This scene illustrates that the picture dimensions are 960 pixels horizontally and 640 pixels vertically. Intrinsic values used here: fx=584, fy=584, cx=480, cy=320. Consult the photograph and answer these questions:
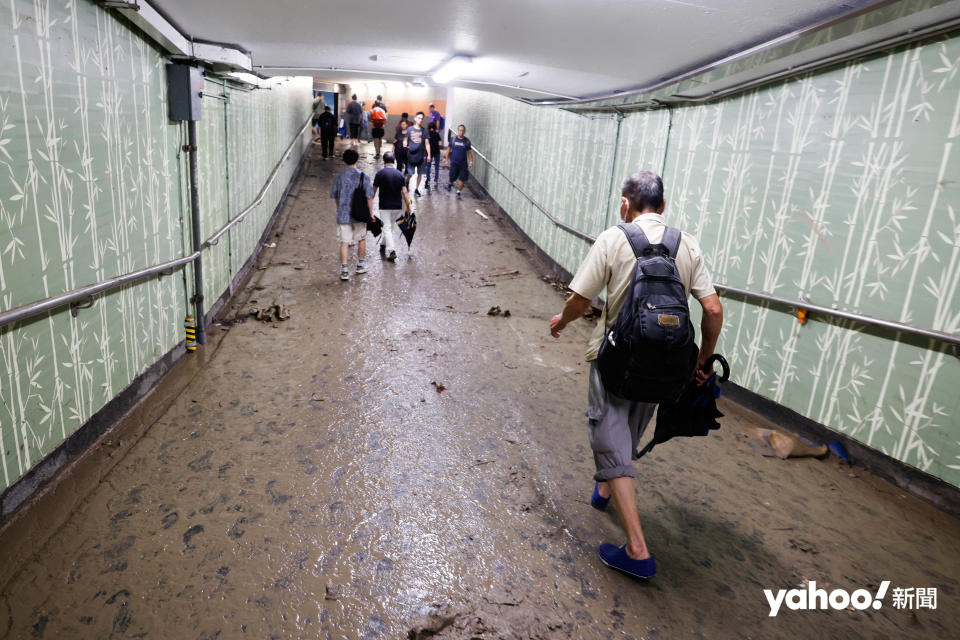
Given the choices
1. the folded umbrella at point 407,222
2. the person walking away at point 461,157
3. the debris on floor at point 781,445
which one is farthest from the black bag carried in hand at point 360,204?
the person walking away at point 461,157

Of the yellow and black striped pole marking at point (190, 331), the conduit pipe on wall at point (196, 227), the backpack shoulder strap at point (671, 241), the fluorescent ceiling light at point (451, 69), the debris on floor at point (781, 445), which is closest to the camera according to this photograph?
the backpack shoulder strap at point (671, 241)

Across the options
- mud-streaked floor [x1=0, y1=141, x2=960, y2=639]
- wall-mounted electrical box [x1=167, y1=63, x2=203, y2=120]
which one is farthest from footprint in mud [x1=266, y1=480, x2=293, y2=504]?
wall-mounted electrical box [x1=167, y1=63, x2=203, y2=120]

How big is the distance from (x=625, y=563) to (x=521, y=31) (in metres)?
3.73

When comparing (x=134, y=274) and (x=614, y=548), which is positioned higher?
(x=134, y=274)

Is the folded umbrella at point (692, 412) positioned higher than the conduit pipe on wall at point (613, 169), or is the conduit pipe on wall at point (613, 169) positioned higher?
the conduit pipe on wall at point (613, 169)

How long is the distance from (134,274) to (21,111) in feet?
4.92

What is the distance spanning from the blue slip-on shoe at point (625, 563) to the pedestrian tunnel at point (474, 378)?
0.08 meters

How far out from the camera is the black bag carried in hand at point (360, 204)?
847cm

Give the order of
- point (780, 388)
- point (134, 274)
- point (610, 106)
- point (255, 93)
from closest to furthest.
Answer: point (134, 274) < point (780, 388) < point (610, 106) < point (255, 93)

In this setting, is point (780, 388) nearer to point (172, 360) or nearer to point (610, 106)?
point (610, 106)

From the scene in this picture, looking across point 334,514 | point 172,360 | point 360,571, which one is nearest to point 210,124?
point 172,360

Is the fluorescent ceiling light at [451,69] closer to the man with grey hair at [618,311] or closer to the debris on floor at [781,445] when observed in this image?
the man with grey hair at [618,311]

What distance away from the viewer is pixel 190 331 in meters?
5.53

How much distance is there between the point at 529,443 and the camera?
4.39 m
